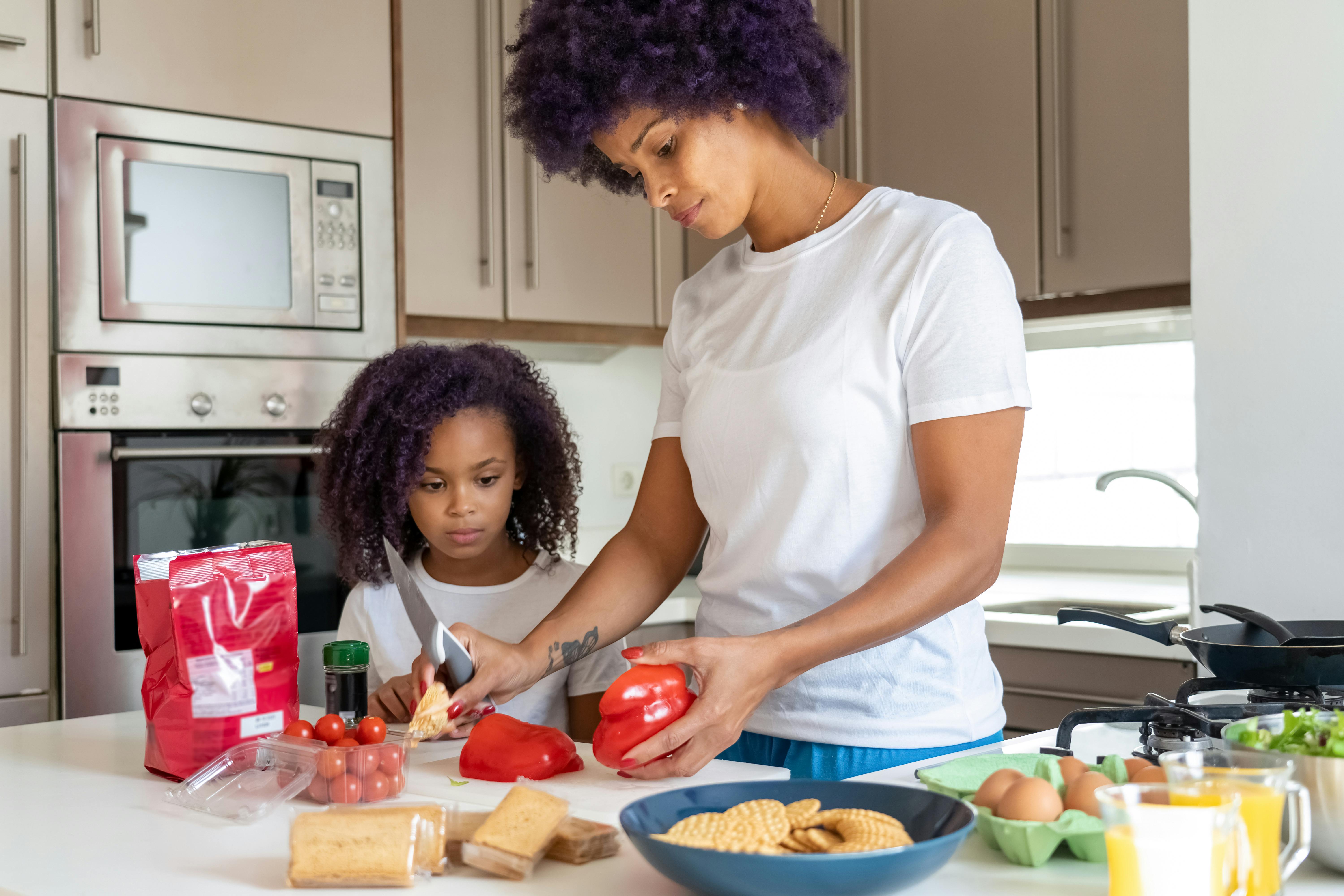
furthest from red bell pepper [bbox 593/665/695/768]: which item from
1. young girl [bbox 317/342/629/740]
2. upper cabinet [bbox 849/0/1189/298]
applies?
upper cabinet [bbox 849/0/1189/298]

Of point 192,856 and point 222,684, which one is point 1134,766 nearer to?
point 192,856

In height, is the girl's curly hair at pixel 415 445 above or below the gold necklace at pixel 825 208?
below

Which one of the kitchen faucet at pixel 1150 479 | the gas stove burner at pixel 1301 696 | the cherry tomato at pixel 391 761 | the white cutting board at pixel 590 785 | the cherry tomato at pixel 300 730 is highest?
the kitchen faucet at pixel 1150 479

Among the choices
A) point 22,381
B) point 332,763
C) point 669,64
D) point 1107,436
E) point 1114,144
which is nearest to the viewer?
point 332,763

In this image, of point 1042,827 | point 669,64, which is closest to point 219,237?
point 669,64

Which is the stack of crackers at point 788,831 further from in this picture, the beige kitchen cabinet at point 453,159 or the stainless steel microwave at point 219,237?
the beige kitchen cabinet at point 453,159

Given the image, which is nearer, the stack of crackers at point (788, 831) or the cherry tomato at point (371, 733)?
the stack of crackers at point (788, 831)

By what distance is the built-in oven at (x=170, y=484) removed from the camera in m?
2.18

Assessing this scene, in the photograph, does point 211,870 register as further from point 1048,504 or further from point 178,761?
point 1048,504

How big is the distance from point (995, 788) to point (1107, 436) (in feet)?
7.69

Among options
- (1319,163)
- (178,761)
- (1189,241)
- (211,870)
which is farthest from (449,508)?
(1189,241)

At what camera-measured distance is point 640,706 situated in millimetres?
1039

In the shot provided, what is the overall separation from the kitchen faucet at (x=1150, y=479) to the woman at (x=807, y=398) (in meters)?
1.43

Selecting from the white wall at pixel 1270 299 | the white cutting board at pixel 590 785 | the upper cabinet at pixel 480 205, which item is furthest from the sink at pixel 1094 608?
the white cutting board at pixel 590 785
